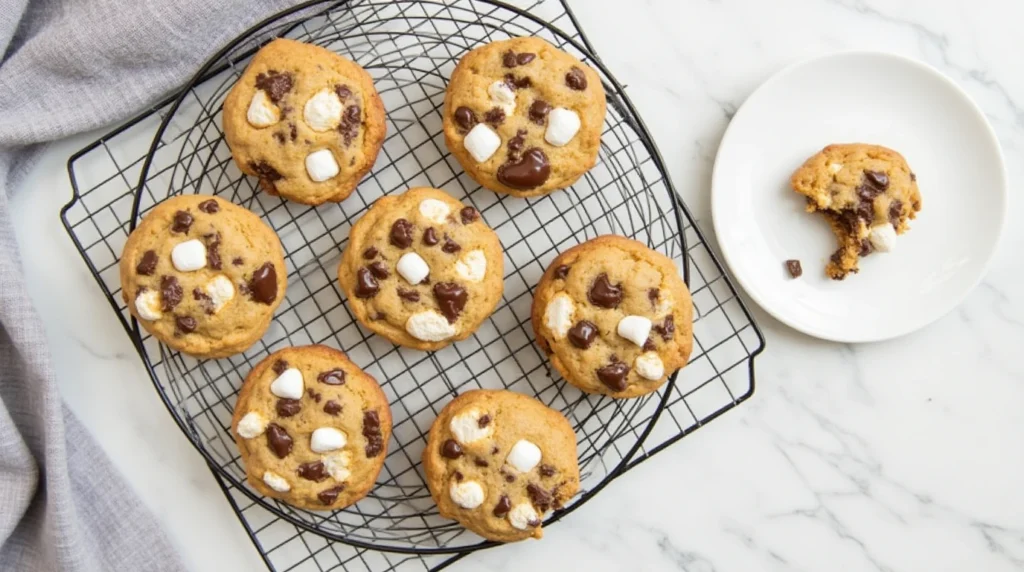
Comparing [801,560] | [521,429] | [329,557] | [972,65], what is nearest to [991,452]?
[801,560]

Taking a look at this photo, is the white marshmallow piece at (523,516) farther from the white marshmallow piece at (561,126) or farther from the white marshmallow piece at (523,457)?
the white marshmallow piece at (561,126)

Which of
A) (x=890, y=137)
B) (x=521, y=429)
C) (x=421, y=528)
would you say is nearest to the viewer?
(x=521, y=429)

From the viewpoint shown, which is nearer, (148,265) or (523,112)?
(148,265)

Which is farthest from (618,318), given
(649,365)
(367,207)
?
(367,207)

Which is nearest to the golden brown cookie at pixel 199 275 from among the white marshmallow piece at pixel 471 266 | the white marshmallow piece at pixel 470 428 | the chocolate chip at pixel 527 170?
the white marshmallow piece at pixel 471 266

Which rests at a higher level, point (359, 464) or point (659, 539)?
point (359, 464)

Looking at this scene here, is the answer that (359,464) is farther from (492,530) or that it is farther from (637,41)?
(637,41)

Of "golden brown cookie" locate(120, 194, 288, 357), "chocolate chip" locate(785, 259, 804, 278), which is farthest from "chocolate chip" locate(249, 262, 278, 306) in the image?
"chocolate chip" locate(785, 259, 804, 278)

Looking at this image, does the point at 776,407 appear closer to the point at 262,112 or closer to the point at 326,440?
the point at 326,440

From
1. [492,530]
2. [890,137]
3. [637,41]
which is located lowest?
[492,530]
